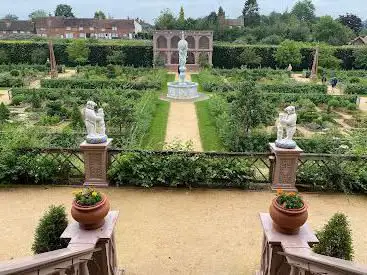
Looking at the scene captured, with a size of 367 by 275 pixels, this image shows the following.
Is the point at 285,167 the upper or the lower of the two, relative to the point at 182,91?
upper

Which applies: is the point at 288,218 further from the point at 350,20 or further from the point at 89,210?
the point at 350,20

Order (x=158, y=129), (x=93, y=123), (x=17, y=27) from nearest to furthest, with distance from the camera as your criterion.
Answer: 1. (x=93, y=123)
2. (x=158, y=129)
3. (x=17, y=27)

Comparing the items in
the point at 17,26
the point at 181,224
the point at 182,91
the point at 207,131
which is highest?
the point at 17,26

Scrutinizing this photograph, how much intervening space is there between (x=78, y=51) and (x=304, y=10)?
71.9 metres

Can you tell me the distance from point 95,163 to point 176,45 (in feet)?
115

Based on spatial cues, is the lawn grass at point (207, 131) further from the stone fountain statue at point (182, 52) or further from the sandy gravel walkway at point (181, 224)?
the sandy gravel walkway at point (181, 224)

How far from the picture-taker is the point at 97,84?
2405 centimetres

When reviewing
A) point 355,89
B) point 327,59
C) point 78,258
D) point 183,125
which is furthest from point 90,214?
point 327,59

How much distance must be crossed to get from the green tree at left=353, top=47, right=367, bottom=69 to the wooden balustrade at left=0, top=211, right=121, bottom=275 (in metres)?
42.4

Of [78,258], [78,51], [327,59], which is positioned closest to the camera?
[78,258]

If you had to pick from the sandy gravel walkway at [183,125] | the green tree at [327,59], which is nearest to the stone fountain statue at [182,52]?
the sandy gravel walkway at [183,125]

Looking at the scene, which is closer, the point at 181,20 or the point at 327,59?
the point at 327,59

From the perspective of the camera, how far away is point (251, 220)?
23.4 feet

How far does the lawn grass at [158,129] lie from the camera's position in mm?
12509
